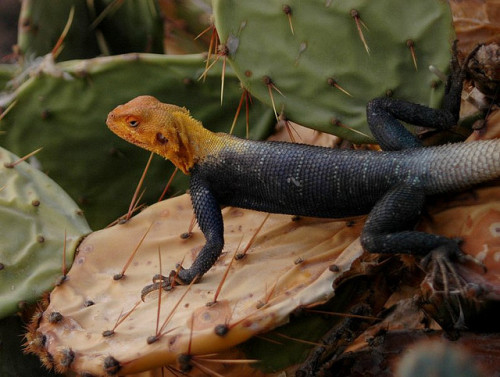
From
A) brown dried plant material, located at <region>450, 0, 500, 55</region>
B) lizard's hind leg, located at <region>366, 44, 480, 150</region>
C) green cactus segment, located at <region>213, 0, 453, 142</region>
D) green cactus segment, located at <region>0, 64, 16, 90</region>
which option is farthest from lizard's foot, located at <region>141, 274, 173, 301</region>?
green cactus segment, located at <region>0, 64, 16, 90</region>

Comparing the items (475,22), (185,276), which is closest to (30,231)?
(185,276)

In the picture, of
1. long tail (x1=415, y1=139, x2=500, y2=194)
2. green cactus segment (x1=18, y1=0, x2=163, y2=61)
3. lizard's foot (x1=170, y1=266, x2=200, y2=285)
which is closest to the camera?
long tail (x1=415, y1=139, x2=500, y2=194)

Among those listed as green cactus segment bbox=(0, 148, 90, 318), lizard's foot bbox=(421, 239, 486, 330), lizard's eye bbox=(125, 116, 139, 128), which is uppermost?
lizard's eye bbox=(125, 116, 139, 128)

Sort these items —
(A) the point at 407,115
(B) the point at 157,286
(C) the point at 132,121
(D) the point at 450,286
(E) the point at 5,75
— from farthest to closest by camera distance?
1. (E) the point at 5,75
2. (C) the point at 132,121
3. (A) the point at 407,115
4. (B) the point at 157,286
5. (D) the point at 450,286

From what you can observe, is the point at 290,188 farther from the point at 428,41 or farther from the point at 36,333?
the point at 36,333

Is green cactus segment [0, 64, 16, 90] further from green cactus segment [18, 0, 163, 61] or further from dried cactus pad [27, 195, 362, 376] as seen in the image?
dried cactus pad [27, 195, 362, 376]

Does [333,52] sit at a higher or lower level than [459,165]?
higher

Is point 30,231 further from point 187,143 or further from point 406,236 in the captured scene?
point 406,236
